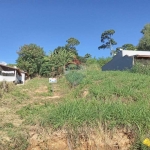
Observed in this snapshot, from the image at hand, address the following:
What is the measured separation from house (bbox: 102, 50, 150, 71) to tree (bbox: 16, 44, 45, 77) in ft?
26.7

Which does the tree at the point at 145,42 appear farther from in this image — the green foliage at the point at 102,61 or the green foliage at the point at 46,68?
the green foliage at the point at 46,68

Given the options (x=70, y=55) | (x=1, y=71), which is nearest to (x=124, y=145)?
(x=1, y=71)

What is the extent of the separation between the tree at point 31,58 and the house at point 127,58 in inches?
321

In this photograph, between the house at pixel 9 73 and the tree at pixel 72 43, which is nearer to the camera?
the house at pixel 9 73

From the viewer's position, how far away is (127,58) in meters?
19.8

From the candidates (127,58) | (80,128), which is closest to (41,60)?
(127,58)

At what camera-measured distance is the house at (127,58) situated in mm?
18497

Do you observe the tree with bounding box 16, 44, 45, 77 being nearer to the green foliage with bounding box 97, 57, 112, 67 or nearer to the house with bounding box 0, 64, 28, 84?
the house with bounding box 0, 64, 28, 84

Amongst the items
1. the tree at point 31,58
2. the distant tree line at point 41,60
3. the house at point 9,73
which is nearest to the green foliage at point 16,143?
the house at point 9,73

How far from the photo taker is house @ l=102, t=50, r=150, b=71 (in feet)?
60.7

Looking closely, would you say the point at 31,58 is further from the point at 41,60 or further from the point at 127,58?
the point at 127,58

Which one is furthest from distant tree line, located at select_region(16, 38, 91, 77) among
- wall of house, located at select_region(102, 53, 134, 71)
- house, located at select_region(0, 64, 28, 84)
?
wall of house, located at select_region(102, 53, 134, 71)

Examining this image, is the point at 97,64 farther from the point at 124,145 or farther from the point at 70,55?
the point at 124,145

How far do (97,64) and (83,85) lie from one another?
17.6 metres
